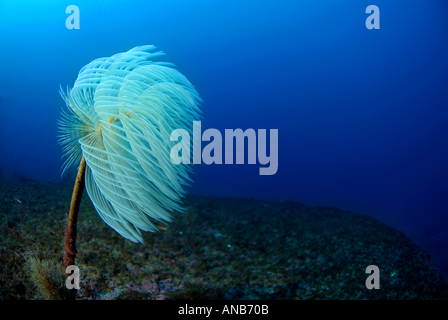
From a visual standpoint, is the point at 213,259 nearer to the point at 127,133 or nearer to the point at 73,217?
the point at 73,217

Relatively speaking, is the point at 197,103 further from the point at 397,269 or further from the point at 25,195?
the point at 25,195

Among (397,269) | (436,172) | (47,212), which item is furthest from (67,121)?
(436,172)

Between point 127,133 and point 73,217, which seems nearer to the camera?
point 127,133

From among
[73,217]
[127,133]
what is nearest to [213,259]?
[73,217]

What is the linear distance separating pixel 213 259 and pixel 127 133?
300 centimetres

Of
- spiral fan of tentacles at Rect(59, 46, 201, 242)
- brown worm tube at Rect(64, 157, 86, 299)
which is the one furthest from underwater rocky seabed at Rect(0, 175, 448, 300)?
spiral fan of tentacles at Rect(59, 46, 201, 242)

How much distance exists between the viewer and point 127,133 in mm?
1822

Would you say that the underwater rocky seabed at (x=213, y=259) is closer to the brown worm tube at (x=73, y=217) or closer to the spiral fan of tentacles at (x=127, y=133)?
the brown worm tube at (x=73, y=217)

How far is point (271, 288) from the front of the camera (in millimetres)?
3111

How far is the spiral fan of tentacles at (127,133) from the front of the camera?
1848 mm

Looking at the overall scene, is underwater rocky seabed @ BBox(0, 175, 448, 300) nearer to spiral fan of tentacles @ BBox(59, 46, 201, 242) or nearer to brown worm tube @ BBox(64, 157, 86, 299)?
brown worm tube @ BBox(64, 157, 86, 299)

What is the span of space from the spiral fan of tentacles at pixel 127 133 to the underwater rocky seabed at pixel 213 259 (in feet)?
4.96

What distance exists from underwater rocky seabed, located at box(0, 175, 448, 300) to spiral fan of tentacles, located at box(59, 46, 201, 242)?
151 centimetres
